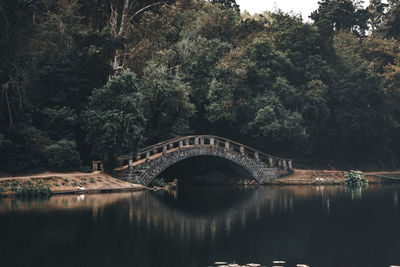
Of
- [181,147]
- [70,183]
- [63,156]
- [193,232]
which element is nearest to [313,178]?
[181,147]

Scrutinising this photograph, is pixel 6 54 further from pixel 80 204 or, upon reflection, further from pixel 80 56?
pixel 80 204

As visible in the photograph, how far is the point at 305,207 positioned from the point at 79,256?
17.3m

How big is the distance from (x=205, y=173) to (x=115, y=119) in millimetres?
16878

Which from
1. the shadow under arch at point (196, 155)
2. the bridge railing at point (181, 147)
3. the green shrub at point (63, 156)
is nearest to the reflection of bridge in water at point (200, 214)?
the shadow under arch at point (196, 155)

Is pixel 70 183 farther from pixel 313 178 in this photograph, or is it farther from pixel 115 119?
pixel 313 178

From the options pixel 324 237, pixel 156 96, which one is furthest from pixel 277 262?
pixel 156 96

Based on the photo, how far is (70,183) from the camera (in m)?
38.0

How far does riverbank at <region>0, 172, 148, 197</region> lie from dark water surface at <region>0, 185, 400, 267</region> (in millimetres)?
2362

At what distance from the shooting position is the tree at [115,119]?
41.1 m

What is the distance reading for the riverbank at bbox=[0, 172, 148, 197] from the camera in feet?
116

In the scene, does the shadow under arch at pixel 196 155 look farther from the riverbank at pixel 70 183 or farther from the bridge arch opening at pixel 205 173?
the riverbank at pixel 70 183

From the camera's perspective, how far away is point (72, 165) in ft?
138

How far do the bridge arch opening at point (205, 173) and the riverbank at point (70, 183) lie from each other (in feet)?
41.4

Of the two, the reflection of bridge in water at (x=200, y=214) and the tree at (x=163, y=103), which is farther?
the tree at (x=163, y=103)
